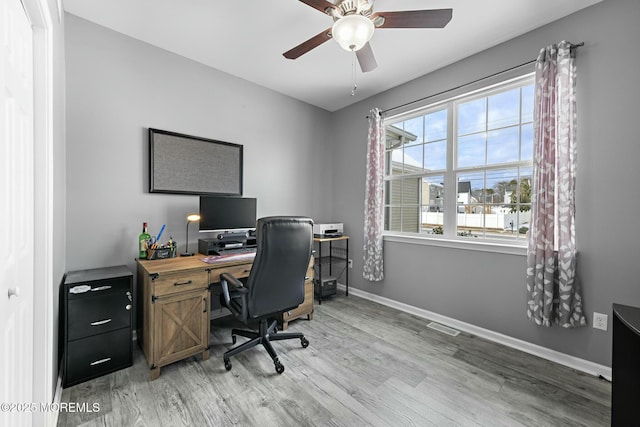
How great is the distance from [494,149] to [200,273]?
2.88 metres

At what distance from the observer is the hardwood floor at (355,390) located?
153 centimetres

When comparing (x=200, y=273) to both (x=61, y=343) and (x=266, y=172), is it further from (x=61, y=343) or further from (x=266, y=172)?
(x=266, y=172)

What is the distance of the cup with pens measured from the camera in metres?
2.27

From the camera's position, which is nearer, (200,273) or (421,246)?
(200,273)

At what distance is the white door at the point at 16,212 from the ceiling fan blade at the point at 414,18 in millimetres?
1719

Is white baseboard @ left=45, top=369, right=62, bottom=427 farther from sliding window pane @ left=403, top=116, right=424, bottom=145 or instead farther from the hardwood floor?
sliding window pane @ left=403, top=116, right=424, bottom=145

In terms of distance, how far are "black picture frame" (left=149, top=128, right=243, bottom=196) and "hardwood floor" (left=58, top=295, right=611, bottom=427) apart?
1.50 metres

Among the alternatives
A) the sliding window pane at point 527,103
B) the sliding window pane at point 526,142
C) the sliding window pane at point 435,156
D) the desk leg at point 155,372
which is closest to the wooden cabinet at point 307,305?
the desk leg at point 155,372

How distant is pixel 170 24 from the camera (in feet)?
7.20

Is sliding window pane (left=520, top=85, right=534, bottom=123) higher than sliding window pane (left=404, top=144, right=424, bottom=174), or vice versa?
sliding window pane (left=520, top=85, right=534, bottom=123)

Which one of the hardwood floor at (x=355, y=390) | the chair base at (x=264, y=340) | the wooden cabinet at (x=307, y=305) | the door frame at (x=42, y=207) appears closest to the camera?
the door frame at (x=42, y=207)

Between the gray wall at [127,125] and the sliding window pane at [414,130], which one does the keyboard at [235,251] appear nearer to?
the gray wall at [127,125]

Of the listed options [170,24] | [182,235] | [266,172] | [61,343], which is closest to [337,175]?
[266,172]


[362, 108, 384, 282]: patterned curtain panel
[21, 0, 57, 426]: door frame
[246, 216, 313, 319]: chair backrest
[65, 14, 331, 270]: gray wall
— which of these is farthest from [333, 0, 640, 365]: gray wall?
[21, 0, 57, 426]: door frame
